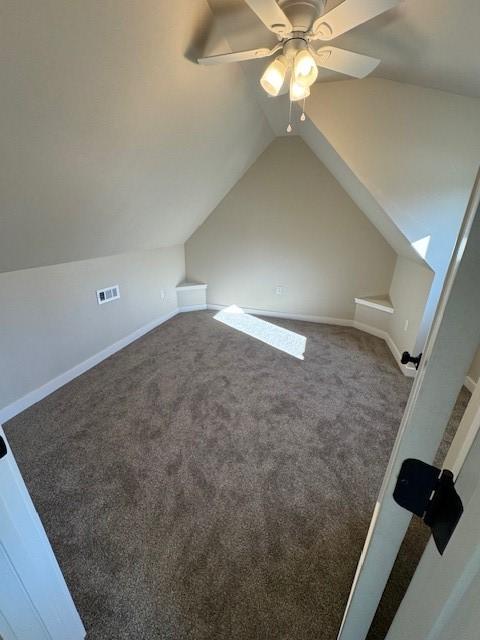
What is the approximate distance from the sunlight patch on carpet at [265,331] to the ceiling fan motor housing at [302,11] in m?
2.48

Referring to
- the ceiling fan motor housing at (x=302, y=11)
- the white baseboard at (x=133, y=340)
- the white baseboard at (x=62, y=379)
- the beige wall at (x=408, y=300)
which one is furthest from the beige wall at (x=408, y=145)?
the white baseboard at (x=62, y=379)

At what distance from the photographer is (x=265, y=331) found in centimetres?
355

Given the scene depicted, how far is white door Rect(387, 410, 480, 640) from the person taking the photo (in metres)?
0.32

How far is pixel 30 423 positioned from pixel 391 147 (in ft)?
10.7

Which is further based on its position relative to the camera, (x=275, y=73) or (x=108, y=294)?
(x=108, y=294)

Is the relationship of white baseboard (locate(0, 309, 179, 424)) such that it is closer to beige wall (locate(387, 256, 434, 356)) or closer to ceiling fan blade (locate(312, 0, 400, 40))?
ceiling fan blade (locate(312, 0, 400, 40))

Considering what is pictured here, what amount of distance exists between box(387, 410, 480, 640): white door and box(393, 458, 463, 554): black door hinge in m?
0.02

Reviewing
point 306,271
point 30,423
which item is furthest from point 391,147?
point 30,423

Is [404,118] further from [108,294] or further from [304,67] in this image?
[108,294]

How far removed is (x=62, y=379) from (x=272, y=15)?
2757 millimetres

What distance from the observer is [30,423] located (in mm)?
1949

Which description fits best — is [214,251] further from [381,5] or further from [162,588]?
[162,588]

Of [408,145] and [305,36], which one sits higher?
[305,36]

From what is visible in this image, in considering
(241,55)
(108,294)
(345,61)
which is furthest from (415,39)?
(108,294)
